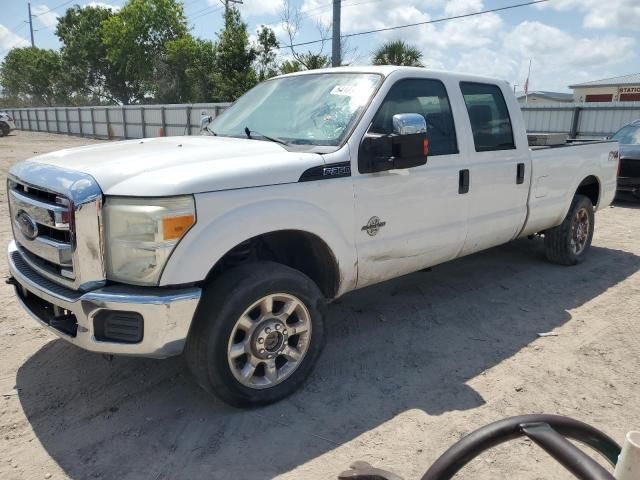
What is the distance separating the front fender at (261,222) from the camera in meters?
2.71

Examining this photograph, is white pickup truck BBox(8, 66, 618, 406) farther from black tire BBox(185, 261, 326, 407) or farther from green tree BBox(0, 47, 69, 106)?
green tree BBox(0, 47, 69, 106)

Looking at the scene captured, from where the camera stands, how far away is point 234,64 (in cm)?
3167

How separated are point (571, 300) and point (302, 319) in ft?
9.87

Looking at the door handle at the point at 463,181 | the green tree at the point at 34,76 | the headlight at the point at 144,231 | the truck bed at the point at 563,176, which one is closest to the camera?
the headlight at the point at 144,231

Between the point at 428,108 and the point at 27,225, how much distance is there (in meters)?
2.86

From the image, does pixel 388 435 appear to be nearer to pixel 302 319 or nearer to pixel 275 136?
pixel 302 319

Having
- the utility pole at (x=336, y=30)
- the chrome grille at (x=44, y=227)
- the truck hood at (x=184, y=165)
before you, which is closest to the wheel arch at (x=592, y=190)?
the truck hood at (x=184, y=165)

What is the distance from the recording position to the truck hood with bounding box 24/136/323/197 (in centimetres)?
269

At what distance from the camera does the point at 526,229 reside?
5199mm

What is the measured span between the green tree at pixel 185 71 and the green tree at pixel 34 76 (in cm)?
2048

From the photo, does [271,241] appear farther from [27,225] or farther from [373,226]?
[27,225]

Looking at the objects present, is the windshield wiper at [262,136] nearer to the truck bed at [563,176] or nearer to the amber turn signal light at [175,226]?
the amber turn signal light at [175,226]

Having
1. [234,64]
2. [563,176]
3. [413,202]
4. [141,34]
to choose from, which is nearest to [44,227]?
[413,202]

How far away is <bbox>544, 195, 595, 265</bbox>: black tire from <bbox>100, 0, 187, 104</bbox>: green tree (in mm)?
54069
